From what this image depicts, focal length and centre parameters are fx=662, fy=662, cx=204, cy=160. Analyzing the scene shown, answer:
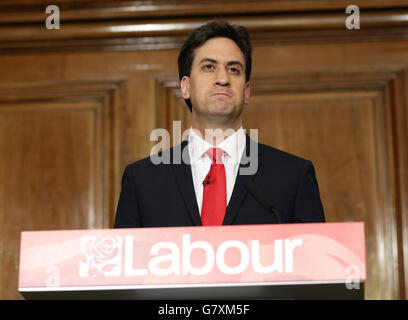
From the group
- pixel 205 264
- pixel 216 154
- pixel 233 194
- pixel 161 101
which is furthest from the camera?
pixel 161 101

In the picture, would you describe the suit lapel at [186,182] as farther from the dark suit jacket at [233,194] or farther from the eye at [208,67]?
the eye at [208,67]

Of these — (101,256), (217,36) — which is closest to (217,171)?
(217,36)

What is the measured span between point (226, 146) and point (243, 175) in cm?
13

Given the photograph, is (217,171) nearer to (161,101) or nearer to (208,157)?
(208,157)

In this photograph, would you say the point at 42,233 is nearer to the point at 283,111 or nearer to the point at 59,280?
the point at 59,280

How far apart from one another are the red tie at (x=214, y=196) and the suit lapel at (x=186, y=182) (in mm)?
21

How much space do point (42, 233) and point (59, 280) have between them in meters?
0.08

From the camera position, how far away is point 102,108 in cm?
264

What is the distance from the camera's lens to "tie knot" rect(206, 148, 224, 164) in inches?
58.8

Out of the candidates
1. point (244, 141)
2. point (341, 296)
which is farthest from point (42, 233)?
point (244, 141)

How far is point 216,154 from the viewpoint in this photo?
150 cm

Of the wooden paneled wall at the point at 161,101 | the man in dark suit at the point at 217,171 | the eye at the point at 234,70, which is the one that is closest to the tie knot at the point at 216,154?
the man in dark suit at the point at 217,171

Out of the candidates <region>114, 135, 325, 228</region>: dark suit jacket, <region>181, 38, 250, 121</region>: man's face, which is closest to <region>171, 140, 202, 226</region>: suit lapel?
<region>114, 135, 325, 228</region>: dark suit jacket
